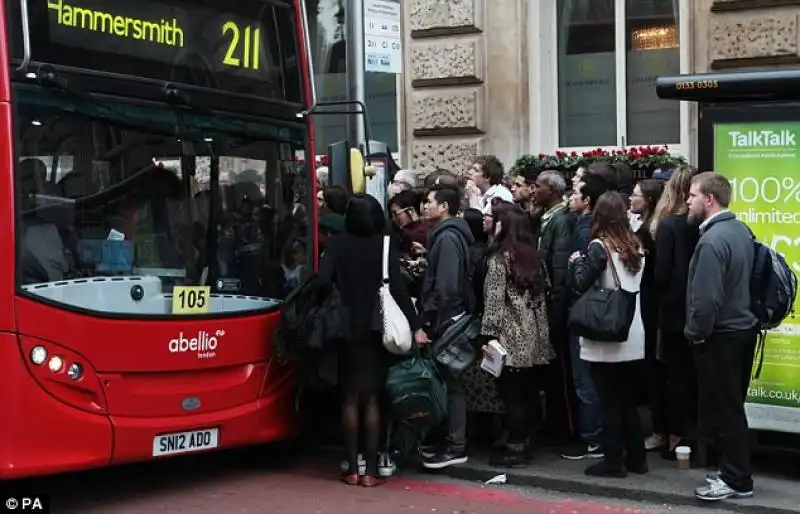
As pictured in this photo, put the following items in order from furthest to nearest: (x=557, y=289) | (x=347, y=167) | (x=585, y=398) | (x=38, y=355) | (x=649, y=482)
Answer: (x=347, y=167) → (x=557, y=289) → (x=585, y=398) → (x=649, y=482) → (x=38, y=355)

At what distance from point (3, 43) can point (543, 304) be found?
3.90 metres

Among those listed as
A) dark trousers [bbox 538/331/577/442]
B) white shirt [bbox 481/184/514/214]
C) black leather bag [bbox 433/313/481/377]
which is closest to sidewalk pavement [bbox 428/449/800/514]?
dark trousers [bbox 538/331/577/442]

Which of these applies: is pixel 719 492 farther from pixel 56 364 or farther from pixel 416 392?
pixel 56 364

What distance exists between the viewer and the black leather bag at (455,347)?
827cm

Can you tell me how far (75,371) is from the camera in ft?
23.2

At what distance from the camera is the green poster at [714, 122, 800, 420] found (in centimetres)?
760

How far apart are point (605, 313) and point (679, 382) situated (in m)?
0.93

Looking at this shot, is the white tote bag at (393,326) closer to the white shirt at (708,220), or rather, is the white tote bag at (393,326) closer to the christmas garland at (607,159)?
the white shirt at (708,220)

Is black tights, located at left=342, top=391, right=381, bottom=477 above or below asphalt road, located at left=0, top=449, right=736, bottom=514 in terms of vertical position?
above

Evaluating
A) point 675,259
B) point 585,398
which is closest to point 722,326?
point 675,259

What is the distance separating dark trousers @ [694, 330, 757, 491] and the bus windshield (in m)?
2.92

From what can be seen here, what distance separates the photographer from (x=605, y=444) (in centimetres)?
800

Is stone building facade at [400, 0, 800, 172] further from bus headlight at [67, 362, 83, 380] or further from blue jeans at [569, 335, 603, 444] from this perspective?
bus headlight at [67, 362, 83, 380]

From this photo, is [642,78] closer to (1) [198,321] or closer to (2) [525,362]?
(2) [525,362]
